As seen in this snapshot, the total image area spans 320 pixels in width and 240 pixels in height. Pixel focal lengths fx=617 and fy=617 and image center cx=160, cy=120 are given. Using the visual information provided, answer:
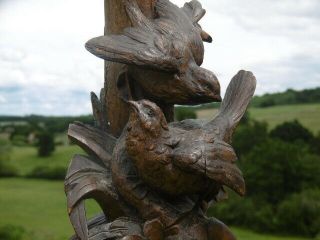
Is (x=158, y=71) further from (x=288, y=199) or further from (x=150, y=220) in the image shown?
(x=288, y=199)

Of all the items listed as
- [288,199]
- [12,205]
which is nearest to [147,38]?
[288,199]

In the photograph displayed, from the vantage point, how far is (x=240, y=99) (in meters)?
3.20

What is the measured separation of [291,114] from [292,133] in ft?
10.3

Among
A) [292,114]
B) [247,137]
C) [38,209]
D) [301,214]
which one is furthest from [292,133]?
[38,209]

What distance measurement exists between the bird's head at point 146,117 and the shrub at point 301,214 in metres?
10.2

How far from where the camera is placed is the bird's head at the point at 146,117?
280 cm

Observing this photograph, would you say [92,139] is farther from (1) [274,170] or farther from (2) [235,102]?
(1) [274,170]

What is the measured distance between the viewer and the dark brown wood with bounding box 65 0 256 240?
2.83 metres

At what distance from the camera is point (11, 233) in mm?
11453

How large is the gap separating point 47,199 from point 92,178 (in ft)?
47.0

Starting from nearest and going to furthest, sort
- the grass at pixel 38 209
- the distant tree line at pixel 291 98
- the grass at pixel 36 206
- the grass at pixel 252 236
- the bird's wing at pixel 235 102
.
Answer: the bird's wing at pixel 235 102 → the grass at pixel 252 236 → the grass at pixel 38 209 → the grass at pixel 36 206 → the distant tree line at pixel 291 98

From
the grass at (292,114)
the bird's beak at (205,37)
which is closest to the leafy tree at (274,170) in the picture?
the grass at (292,114)

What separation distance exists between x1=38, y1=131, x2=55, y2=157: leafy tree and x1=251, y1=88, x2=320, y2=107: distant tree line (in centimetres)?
742

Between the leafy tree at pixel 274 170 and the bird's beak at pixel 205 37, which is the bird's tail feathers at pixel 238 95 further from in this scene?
the leafy tree at pixel 274 170
